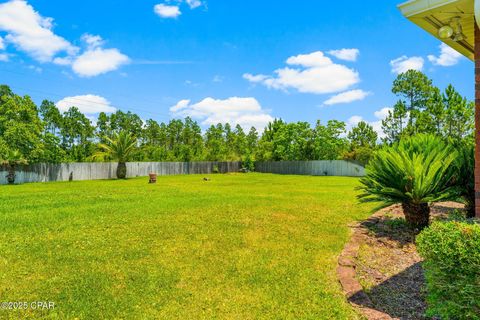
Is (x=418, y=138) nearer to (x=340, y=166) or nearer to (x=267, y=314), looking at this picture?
(x=267, y=314)

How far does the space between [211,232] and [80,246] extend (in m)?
2.23

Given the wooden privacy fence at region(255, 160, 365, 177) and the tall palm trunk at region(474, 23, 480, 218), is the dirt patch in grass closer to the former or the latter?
the tall palm trunk at region(474, 23, 480, 218)

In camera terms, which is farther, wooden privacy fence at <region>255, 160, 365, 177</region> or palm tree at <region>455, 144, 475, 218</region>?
wooden privacy fence at <region>255, 160, 365, 177</region>

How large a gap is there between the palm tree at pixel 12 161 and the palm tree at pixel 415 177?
26667 millimetres

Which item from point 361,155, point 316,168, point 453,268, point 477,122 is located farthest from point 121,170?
point 453,268

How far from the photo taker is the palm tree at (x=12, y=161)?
2442cm

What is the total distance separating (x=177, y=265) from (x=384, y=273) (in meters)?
2.70

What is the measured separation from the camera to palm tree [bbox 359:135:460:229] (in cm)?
520

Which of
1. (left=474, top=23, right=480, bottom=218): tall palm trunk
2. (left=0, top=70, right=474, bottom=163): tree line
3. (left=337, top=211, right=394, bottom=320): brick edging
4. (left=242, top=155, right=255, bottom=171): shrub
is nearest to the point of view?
(left=337, top=211, right=394, bottom=320): brick edging

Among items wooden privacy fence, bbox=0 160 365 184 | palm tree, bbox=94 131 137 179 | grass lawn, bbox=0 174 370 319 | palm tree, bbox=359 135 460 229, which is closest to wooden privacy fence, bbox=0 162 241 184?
wooden privacy fence, bbox=0 160 365 184

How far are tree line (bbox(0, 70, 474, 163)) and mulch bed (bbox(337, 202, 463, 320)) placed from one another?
16.5 feet

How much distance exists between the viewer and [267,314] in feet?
10.4

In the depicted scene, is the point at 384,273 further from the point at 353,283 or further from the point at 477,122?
the point at 477,122

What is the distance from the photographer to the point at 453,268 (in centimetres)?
255
